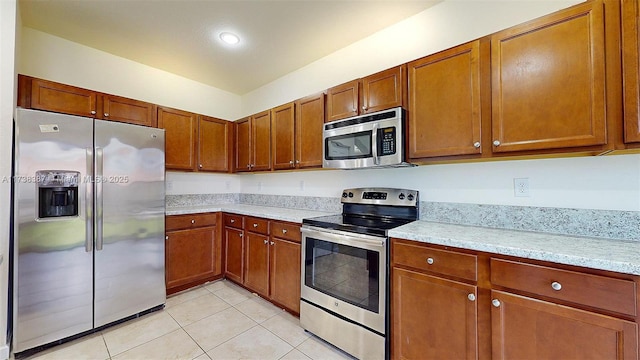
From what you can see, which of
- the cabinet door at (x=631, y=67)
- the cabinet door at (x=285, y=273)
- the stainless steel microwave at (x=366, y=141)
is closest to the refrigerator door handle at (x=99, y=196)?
the cabinet door at (x=285, y=273)

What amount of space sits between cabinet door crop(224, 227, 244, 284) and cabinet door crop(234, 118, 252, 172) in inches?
34.2

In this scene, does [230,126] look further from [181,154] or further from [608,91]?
[608,91]

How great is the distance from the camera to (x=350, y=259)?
181cm

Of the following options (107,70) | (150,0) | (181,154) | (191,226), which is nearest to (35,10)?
(107,70)

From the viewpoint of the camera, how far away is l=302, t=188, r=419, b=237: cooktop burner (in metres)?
1.92

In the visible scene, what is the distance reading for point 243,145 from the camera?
3393 millimetres

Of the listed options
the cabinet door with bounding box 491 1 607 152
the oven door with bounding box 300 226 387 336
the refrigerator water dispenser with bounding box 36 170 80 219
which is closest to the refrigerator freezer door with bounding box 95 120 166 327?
the refrigerator water dispenser with bounding box 36 170 80 219

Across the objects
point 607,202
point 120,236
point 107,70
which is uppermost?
point 107,70

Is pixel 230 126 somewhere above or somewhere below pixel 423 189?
above

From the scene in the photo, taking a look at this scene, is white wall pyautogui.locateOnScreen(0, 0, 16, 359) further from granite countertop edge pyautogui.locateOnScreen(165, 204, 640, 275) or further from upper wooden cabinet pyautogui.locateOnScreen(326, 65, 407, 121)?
granite countertop edge pyautogui.locateOnScreen(165, 204, 640, 275)

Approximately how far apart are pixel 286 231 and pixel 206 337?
1.05 m

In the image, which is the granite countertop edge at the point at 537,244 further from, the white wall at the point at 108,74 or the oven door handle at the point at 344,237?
the white wall at the point at 108,74

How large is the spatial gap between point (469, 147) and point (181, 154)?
3.00m

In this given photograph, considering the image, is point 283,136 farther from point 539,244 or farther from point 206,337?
point 539,244
